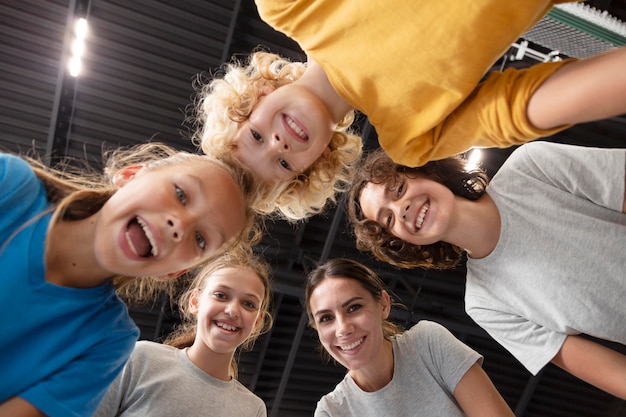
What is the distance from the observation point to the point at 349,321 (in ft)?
9.46

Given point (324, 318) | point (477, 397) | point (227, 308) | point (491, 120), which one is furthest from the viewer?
point (324, 318)

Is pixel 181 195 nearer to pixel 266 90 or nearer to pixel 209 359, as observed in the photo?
pixel 266 90

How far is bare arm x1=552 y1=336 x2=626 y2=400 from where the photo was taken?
1.95 m

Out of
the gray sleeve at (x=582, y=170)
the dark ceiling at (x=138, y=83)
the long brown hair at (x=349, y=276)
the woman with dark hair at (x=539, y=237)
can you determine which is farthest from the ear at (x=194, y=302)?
the dark ceiling at (x=138, y=83)

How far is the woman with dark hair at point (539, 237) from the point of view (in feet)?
6.32

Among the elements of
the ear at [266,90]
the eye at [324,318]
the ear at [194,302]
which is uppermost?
the ear at [266,90]

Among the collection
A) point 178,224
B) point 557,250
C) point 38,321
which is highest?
point 557,250

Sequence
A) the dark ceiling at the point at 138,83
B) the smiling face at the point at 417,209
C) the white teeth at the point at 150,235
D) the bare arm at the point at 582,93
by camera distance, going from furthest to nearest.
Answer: the dark ceiling at the point at 138,83, the smiling face at the point at 417,209, the white teeth at the point at 150,235, the bare arm at the point at 582,93

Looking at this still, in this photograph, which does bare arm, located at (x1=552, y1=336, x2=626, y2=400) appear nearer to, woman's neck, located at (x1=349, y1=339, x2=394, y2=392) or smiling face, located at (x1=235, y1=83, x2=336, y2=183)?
woman's neck, located at (x1=349, y1=339, x2=394, y2=392)

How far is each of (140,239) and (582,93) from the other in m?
1.53

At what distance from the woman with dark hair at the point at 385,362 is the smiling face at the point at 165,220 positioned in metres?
1.19

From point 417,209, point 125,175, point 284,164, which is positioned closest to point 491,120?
point 417,209

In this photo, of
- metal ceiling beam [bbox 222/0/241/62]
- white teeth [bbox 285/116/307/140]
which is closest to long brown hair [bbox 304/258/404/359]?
white teeth [bbox 285/116/307/140]

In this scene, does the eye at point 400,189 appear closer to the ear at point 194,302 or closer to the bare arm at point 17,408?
the ear at point 194,302
